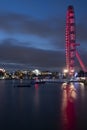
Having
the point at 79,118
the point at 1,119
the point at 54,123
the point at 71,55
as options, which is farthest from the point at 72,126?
the point at 71,55

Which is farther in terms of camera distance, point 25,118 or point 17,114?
point 17,114

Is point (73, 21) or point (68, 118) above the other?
point (73, 21)

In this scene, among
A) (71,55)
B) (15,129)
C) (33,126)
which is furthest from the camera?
(71,55)

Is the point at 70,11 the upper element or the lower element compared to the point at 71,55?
upper

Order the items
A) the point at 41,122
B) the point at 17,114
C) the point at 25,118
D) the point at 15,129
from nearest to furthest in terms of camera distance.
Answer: the point at 15,129 < the point at 41,122 < the point at 25,118 < the point at 17,114

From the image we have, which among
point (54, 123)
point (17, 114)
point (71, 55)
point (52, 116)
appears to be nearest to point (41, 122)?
point (54, 123)

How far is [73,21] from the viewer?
74375mm

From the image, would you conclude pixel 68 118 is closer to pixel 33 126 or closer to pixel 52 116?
pixel 52 116

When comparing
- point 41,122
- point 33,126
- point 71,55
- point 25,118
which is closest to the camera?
point 33,126

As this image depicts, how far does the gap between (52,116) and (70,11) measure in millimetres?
55900

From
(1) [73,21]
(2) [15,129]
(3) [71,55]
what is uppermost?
(1) [73,21]

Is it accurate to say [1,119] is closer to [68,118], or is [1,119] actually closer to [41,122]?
[41,122]

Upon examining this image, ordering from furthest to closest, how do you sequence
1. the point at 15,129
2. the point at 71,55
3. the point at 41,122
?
the point at 71,55 → the point at 41,122 → the point at 15,129

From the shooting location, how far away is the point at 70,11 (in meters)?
73.7
